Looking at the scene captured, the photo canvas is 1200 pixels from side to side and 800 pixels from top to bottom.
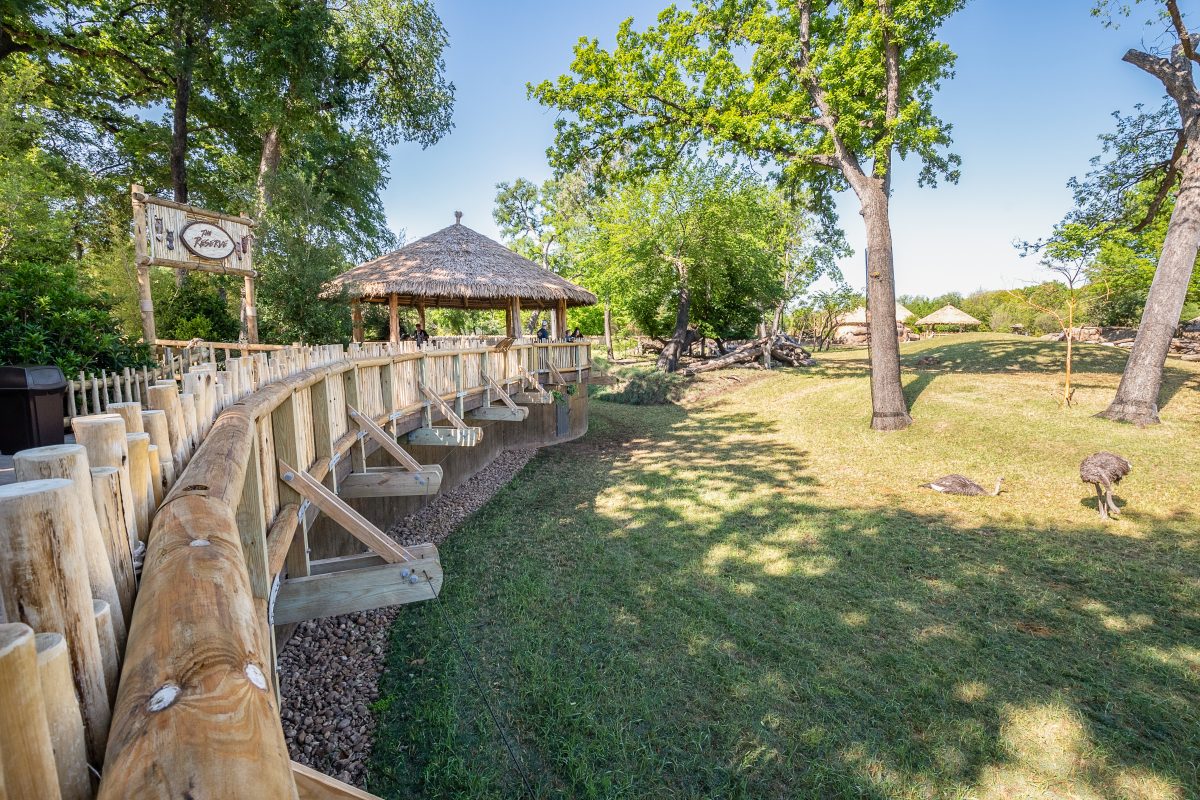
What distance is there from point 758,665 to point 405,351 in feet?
17.7

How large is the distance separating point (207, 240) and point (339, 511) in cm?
928

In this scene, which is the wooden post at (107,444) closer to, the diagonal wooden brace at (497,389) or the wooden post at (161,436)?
the wooden post at (161,436)

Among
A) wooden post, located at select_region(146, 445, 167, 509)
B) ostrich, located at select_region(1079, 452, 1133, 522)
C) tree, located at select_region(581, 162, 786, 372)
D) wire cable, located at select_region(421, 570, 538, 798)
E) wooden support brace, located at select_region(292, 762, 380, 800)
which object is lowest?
wire cable, located at select_region(421, 570, 538, 798)

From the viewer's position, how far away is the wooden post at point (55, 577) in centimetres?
80

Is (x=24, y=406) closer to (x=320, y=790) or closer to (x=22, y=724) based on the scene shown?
(x=320, y=790)

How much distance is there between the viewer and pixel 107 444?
123cm

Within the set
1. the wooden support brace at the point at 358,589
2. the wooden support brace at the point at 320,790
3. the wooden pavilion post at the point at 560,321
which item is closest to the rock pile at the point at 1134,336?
the wooden pavilion post at the point at 560,321

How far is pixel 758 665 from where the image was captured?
4820mm

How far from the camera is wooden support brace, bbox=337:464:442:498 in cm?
471

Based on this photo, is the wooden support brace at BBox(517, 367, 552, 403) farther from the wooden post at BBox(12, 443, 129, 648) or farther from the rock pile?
the rock pile

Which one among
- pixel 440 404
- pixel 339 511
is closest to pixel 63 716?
pixel 339 511

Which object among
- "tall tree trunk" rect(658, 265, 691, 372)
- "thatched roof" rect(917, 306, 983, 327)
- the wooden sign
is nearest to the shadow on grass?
the wooden sign

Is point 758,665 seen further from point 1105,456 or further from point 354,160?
point 354,160

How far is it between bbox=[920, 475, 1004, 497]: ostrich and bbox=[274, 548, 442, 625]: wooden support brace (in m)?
8.78
